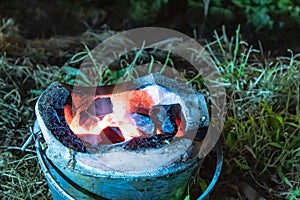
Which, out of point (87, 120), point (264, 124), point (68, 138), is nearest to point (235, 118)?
point (264, 124)

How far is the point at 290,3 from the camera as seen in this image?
9.32ft

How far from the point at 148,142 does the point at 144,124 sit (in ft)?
0.45

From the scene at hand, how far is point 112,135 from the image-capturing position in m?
1.61

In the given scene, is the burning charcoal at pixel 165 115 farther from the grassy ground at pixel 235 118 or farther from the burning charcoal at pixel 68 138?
the grassy ground at pixel 235 118

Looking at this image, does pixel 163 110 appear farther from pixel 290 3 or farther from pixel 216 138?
pixel 290 3

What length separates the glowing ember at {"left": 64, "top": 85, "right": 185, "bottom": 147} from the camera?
1.60m

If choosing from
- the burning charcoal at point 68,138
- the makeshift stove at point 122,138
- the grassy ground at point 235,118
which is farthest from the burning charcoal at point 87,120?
the grassy ground at point 235,118

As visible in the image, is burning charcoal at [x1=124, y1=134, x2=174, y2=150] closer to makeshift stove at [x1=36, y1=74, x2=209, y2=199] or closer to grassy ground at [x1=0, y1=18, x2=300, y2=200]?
makeshift stove at [x1=36, y1=74, x2=209, y2=199]

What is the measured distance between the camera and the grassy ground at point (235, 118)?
2020 mm

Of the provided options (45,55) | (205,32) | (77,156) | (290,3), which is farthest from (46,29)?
(77,156)

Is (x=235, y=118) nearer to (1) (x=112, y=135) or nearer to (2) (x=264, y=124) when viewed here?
(2) (x=264, y=124)

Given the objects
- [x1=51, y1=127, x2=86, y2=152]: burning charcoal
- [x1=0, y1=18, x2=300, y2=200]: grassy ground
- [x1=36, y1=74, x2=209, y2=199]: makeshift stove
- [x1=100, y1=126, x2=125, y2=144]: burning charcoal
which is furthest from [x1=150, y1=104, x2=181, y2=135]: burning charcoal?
[x1=0, y1=18, x2=300, y2=200]: grassy ground

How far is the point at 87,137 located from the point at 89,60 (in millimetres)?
1005

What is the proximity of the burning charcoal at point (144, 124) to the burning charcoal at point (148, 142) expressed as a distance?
0.09m
